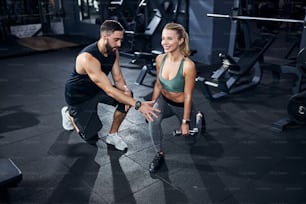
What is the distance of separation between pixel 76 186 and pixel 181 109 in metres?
0.85

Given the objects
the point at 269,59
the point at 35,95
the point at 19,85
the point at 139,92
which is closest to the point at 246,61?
the point at 139,92

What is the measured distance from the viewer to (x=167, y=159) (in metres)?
2.19

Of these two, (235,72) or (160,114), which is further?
(235,72)

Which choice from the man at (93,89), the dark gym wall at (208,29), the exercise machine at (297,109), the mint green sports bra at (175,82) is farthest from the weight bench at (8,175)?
the dark gym wall at (208,29)

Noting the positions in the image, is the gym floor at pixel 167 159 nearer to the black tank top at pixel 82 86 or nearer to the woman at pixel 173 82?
Result: the woman at pixel 173 82

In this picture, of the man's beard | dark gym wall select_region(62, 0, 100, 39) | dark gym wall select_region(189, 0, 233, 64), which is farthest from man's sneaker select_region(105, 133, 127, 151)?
dark gym wall select_region(62, 0, 100, 39)

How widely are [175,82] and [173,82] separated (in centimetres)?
1

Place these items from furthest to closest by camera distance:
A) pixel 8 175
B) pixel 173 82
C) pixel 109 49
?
pixel 109 49
pixel 173 82
pixel 8 175

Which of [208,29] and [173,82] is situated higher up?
[208,29]

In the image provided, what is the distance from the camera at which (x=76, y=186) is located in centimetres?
189

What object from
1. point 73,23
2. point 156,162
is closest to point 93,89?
point 156,162

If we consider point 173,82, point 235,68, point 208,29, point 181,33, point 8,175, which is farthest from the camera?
point 208,29

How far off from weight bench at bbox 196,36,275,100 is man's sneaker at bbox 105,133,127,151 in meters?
1.36

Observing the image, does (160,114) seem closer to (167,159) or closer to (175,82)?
(175,82)
